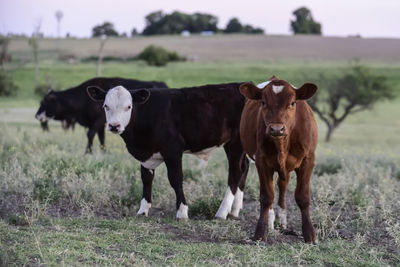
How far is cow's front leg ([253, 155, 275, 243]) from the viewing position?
7191mm

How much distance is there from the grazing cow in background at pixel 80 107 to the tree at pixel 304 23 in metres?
96.1

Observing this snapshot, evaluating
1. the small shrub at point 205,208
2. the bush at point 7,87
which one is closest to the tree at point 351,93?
the bush at point 7,87

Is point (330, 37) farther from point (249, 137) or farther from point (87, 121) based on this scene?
point (249, 137)

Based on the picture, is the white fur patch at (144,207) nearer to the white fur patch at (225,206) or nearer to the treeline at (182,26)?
the white fur patch at (225,206)

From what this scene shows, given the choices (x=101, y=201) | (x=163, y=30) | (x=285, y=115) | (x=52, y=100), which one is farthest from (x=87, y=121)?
(x=163, y=30)

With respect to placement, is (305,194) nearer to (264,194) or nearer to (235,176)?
(264,194)

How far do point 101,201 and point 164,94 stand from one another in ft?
5.51

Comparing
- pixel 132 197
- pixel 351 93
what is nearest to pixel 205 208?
pixel 132 197

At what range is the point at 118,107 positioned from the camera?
8438 millimetres

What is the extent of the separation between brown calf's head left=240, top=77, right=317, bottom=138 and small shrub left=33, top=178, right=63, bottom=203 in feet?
11.3

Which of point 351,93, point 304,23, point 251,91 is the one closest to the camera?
point 251,91

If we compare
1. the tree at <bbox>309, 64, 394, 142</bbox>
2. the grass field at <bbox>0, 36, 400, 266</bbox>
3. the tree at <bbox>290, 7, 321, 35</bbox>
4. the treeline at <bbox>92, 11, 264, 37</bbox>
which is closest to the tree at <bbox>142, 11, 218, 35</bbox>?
the treeline at <bbox>92, 11, 264, 37</bbox>

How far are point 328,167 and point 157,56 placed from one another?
202ft

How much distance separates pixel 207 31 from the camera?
402 feet
